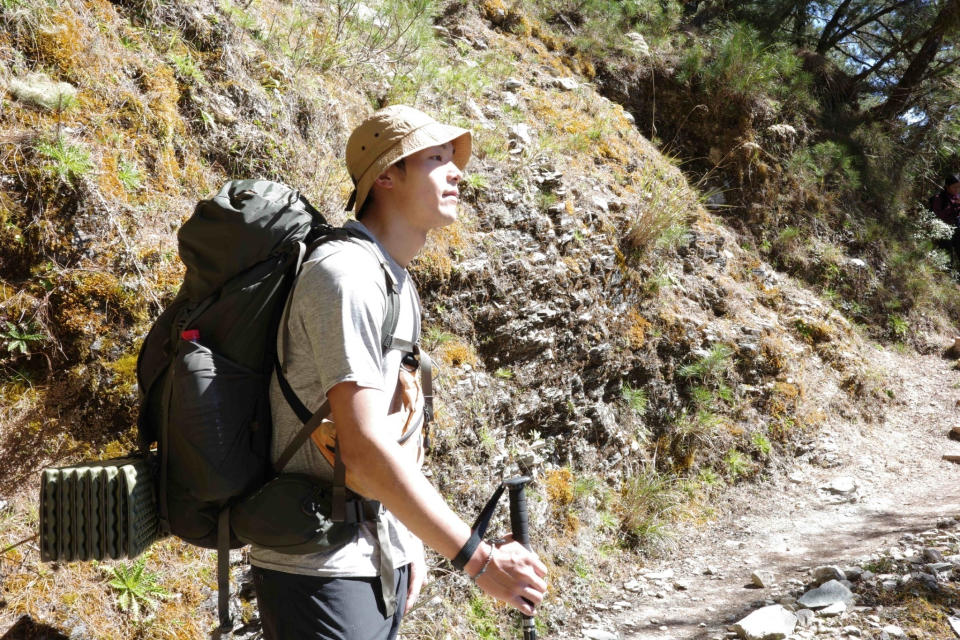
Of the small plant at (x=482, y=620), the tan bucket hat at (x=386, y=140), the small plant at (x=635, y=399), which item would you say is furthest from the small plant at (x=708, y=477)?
the tan bucket hat at (x=386, y=140)

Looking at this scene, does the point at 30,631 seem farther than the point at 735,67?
No

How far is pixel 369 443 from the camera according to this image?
148 centimetres

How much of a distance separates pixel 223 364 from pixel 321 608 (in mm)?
669

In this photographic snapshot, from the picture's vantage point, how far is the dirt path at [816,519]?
4266mm

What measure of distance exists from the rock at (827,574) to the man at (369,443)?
342 cm

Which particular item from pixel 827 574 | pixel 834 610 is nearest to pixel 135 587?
pixel 834 610

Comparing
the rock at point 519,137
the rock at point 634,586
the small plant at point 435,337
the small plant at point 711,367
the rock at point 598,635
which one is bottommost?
the rock at point 598,635

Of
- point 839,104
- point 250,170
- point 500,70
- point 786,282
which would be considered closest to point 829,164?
point 839,104

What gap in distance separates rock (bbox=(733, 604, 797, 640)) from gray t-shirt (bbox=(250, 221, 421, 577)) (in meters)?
2.75

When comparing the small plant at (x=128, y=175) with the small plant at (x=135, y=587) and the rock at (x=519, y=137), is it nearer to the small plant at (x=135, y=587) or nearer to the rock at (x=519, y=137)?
the small plant at (x=135, y=587)

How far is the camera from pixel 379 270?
1.68 meters

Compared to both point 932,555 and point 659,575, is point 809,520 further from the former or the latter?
point 659,575

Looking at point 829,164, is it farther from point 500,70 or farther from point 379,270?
point 379,270

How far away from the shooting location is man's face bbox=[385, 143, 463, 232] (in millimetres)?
1923
